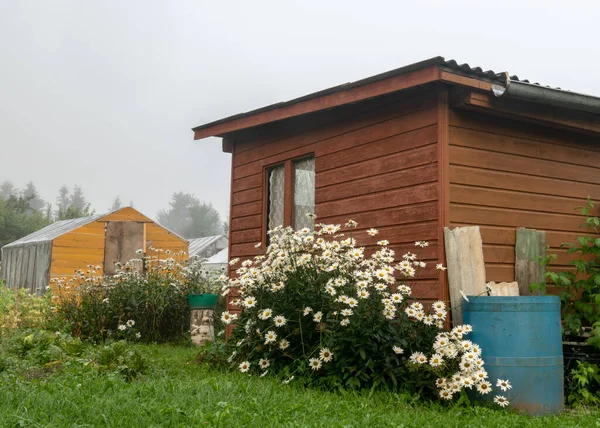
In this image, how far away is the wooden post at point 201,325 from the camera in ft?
31.8

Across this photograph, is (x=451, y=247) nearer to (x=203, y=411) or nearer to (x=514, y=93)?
(x=514, y=93)

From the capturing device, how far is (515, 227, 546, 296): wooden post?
6.23m

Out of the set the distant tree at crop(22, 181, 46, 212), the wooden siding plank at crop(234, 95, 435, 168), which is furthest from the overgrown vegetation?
the distant tree at crop(22, 181, 46, 212)

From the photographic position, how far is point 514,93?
19.0 feet

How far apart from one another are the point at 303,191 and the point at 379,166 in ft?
4.58

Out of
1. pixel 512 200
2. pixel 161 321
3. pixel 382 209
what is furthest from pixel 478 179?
pixel 161 321

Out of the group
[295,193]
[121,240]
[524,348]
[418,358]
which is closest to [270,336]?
[418,358]

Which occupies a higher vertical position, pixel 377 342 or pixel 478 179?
pixel 478 179

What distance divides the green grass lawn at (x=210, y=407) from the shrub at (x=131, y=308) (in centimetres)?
442

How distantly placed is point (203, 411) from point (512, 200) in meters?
3.99

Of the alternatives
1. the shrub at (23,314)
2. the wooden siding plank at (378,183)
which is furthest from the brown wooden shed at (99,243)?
the wooden siding plank at (378,183)

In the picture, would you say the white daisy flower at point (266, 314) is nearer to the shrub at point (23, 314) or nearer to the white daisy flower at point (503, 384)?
the white daisy flower at point (503, 384)

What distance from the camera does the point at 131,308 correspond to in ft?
32.1

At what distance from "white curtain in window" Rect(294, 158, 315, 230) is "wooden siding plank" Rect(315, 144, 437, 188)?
229 mm
